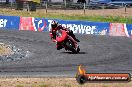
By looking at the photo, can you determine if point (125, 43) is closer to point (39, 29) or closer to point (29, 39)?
point (29, 39)

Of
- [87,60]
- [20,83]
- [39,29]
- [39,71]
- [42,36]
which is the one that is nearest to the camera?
[20,83]

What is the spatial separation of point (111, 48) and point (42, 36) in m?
7.37

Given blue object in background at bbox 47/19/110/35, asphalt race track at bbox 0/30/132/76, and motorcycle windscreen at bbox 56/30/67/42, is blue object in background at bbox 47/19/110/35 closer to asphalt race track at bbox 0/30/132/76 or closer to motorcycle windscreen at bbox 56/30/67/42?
asphalt race track at bbox 0/30/132/76

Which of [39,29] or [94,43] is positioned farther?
[39,29]

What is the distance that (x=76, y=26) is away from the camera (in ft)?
116

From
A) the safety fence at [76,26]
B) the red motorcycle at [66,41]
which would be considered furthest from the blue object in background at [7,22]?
the red motorcycle at [66,41]

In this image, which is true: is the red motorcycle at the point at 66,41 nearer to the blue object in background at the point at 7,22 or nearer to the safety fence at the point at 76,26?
the safety fence at the point at 76,26

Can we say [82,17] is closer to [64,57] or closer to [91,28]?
[91,28]

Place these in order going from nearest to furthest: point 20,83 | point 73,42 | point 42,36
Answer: point 20,83 < point 73,42 < point 42,36

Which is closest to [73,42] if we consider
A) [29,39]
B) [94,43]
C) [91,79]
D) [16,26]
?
[94,43]

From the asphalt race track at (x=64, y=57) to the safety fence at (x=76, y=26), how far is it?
1447mm

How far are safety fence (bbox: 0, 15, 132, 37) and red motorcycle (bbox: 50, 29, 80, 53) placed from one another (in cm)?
1050

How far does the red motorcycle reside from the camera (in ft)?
79.5

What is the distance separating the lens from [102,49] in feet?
88.2
